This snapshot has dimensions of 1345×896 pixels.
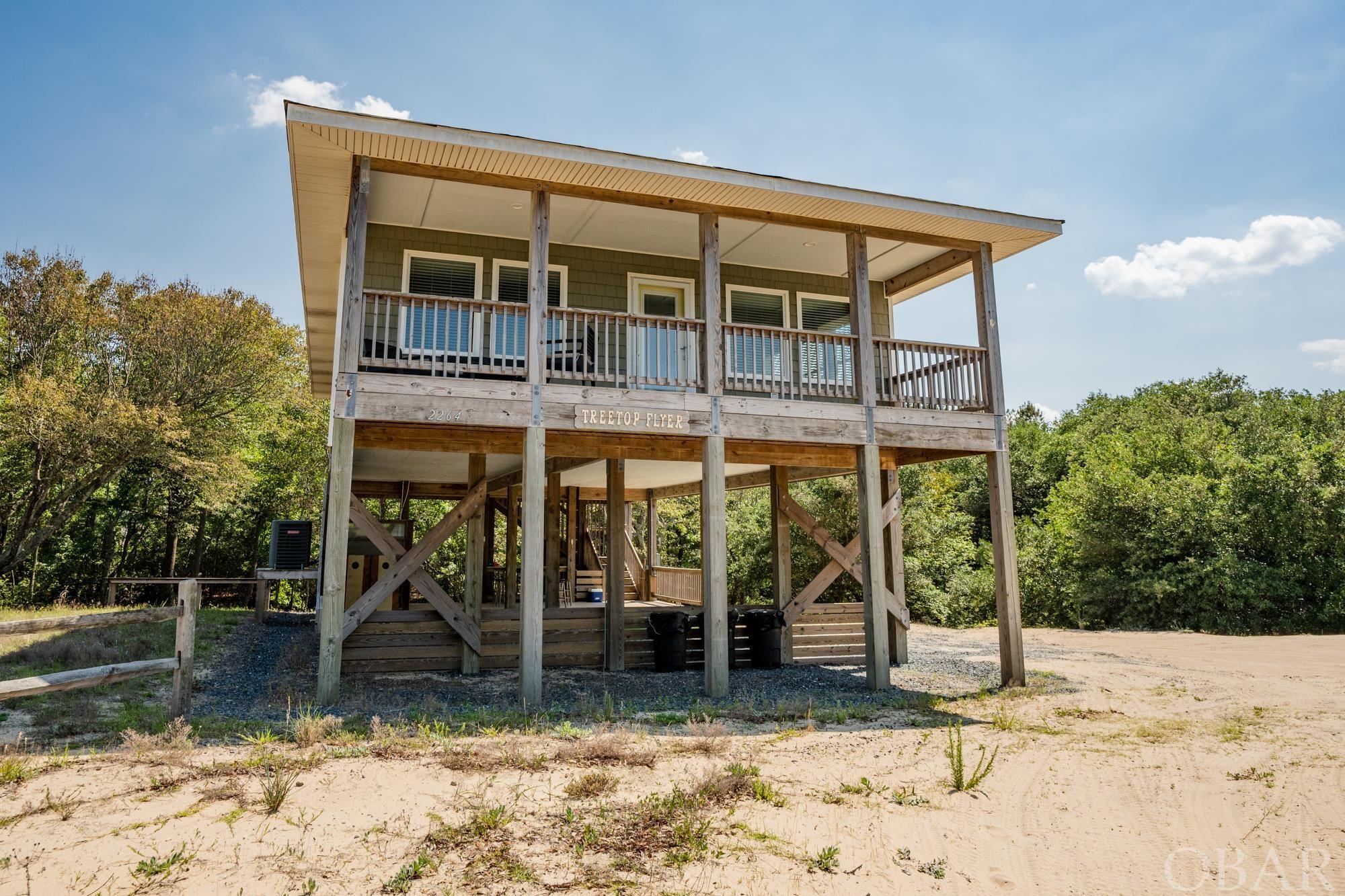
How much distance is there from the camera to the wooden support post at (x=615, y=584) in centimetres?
1319

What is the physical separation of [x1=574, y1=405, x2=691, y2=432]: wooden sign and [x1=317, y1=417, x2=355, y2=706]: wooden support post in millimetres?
2690

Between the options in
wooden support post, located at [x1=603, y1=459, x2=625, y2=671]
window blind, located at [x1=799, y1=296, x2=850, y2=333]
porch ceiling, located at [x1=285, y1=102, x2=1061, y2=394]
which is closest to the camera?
porch ceiling, located at [x1=285, y1=102, x2=1061, y2=394]

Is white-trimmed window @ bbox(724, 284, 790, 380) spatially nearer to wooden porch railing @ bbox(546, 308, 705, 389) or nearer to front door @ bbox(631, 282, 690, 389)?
front door @ bbox(631, 282, 690, 389)

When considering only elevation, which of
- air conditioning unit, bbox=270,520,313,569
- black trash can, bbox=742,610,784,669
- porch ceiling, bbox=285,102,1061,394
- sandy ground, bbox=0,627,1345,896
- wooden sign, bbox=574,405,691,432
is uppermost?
porch ceiling, bbox=285,102,1061,394

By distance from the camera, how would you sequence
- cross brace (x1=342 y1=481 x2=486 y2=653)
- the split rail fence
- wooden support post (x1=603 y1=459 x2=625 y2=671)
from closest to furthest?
the split rail fence < cross brace (x1=342 y1=481 x2=486 y2=653) < wooden support post (x1=603 y1=459 x2=625 y2=671)

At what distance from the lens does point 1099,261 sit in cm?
13038

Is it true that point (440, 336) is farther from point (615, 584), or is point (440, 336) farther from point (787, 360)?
point (787, 360)

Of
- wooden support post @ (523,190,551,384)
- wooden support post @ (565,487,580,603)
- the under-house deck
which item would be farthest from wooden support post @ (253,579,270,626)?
wooden support post @ (523,190,551,384)

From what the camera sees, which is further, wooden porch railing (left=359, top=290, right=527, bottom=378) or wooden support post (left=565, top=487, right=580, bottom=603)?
wooden support post (left=565, top=487, right=580, bottom=603)

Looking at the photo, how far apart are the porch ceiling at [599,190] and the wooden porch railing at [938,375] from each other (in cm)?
169

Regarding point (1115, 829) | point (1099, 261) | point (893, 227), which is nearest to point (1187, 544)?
point (893, 227)

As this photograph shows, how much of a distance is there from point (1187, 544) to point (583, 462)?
18043mm

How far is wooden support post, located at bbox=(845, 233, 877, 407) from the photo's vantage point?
11.3m

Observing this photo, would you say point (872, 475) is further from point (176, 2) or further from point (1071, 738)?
point (176, 2)
